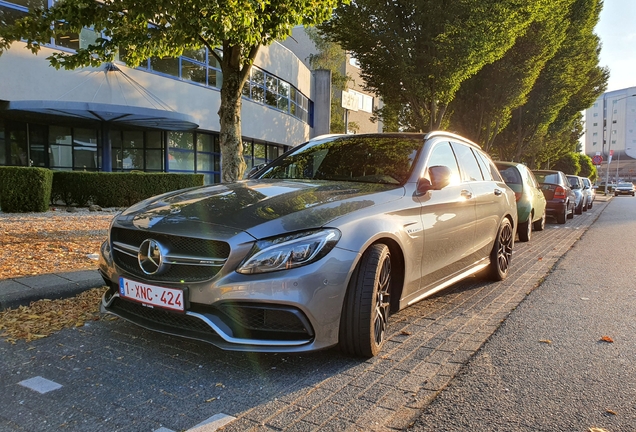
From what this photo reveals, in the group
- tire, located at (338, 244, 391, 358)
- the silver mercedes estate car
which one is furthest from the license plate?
tire, located at (338, 244, 391, 358)

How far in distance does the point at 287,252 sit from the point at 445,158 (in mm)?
2390

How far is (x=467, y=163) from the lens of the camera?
5035 mm

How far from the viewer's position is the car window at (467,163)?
4.79 meters

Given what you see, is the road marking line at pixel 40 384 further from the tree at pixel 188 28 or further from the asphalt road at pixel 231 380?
the tree at pixel 188 28

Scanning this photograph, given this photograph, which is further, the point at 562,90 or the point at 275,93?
the point at 275,93

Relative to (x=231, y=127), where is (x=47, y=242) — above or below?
below

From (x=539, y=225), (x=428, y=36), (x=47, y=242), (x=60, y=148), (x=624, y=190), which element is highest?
(x=428, y=36)

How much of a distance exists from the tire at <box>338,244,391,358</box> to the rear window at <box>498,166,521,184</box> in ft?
23.3

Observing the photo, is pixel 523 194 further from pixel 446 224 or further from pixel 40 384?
pixel 40 384

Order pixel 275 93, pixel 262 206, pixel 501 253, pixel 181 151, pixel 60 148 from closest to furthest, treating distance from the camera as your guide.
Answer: pixel 262 206, pixel 501 253, pixel 60 148, pixel 181 151, pixel 275 93

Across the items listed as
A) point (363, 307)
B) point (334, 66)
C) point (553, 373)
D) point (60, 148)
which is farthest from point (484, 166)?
point (334, 66)

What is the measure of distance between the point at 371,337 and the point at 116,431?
1.50 m

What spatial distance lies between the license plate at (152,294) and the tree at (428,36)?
495 inches

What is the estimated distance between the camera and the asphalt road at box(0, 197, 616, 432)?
2.28 metres
